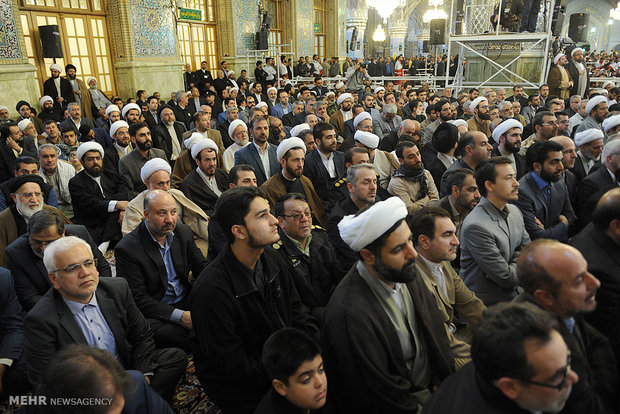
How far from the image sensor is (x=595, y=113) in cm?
549

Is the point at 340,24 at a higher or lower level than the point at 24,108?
higher

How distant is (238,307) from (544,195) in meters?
2.48

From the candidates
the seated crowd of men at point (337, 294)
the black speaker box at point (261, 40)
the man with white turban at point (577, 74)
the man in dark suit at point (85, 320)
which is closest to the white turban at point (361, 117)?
the seated crowd of men at point (337, 294)

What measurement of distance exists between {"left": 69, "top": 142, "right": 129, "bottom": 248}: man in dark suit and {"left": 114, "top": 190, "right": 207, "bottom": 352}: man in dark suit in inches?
67.0

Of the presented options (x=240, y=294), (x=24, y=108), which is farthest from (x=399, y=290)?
(x=24, y=108)

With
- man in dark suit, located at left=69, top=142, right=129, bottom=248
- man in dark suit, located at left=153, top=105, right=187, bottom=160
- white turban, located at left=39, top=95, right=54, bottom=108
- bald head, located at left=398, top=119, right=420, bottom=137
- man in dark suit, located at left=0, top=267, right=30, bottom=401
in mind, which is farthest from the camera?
white turban, located at left=39, top=95, right=54, bottom=108

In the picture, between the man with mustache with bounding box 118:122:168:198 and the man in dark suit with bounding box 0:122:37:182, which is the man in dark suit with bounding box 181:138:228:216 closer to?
the man with mustache with bounding box 118:122:168:198

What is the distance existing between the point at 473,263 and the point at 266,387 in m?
1.45

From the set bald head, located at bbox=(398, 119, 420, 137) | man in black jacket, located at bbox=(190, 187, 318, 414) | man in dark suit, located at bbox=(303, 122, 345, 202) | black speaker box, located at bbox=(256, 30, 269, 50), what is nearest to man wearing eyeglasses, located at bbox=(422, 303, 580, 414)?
man in black jacket, located at bbox=(190, 187, 318, 414)

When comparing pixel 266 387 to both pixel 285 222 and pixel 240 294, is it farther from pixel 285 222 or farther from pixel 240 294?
pixel 285 222

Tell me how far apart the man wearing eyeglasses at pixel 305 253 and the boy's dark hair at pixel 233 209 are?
54cm

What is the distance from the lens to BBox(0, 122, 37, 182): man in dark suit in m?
5.04

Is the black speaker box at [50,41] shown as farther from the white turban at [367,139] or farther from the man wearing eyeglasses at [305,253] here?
the man wearing eyeglasses at [305,253]

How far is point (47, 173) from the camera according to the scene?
14.0 ft
